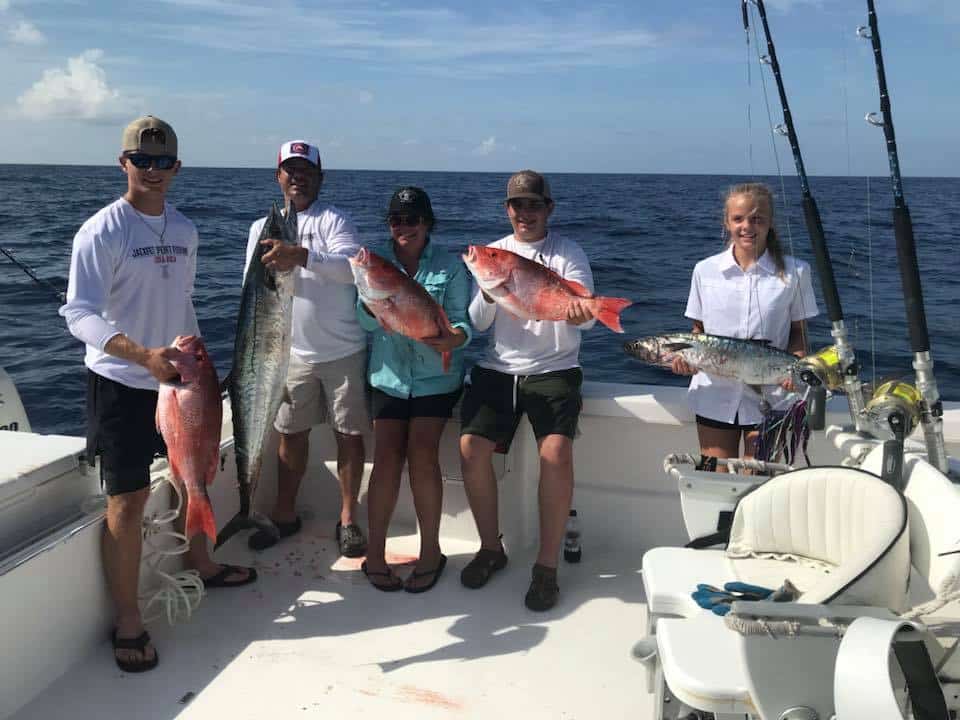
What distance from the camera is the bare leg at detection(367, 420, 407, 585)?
3.45m

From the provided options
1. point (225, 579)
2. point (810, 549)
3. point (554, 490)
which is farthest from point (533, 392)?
point (225, 579)

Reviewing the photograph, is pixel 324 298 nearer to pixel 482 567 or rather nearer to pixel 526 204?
pixel 526 204

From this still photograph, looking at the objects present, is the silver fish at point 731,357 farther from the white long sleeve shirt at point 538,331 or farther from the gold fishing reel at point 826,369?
the white long sleeve shirt at point 538,331

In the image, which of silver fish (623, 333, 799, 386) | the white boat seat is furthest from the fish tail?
silver fish (623, 333, 799, 386)

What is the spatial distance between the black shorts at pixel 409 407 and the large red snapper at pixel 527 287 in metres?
0.58

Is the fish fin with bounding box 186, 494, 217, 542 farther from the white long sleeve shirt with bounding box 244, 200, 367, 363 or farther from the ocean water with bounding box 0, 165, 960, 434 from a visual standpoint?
the ocean water with bounding box 0, 165, 960, 434

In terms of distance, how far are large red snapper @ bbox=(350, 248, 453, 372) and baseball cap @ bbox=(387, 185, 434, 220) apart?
34 cm

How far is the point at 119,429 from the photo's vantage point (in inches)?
109

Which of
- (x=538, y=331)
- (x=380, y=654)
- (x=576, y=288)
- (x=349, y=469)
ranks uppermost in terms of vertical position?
(x=576, y=288)

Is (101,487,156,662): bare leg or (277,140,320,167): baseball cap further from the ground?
(277,140,320,167): baseball cap

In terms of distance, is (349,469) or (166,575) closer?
(166,575)

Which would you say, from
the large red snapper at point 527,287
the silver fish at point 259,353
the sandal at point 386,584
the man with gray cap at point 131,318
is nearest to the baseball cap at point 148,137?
the man with gray cap at point 131,318

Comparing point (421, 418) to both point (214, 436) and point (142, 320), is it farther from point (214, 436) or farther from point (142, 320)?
point (142, 320)

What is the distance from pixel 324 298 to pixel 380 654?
148 centimetres
